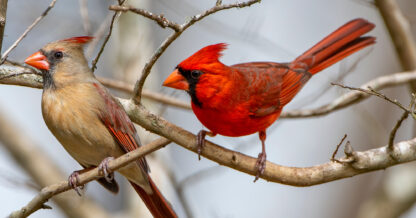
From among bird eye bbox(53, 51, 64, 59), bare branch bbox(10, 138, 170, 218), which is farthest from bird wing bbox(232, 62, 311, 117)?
bird eye bbox(53, 51, 64, 59)

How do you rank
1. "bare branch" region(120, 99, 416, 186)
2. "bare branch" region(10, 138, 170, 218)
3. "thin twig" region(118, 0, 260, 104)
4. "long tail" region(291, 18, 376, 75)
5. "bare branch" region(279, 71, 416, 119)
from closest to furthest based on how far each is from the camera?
"thin twig" region(118, 0, 260, 104) → "bare branch" region(10, 138, 170, 218) → "bare branch" region(120, 99, 416, 186) → "bare branch" region(279, 71, 416, 119) → "long tail" region(291, 18, 376, 75)

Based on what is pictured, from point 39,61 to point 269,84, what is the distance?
54.6 inches

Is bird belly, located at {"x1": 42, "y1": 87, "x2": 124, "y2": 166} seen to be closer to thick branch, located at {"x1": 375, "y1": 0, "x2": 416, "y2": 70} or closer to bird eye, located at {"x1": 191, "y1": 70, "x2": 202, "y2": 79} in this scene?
bird eye, located at {"x1": 191, "y1": 70, "x2": 202, "y2": 79}

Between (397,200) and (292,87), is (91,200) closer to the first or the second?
(292,87)

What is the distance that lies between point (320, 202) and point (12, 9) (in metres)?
4.76

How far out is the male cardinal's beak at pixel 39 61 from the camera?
3.19 metres

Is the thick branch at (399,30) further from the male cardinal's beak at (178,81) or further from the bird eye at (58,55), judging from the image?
the bird eye at (58,55)

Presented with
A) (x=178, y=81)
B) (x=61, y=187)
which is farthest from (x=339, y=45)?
(x=61, y=187)

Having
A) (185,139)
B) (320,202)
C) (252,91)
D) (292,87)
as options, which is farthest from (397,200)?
(320,202)

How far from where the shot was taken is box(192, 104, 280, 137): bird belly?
10.1 feet

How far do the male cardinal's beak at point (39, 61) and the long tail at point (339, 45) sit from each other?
5.33 feet

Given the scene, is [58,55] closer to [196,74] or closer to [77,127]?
[77,127]

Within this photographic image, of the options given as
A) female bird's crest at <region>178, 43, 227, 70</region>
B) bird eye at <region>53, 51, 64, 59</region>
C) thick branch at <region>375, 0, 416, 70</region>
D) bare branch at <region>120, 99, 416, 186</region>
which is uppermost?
thick branch at <region>375, 0, 416, 70</region>

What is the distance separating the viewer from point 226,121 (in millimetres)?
3066
